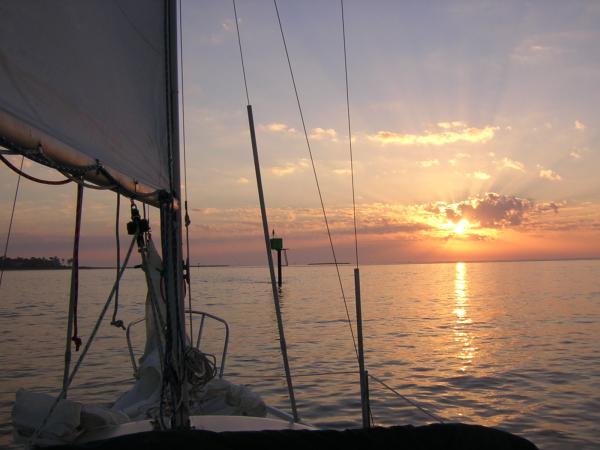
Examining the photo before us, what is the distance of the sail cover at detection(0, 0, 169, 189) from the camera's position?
10.4 ft

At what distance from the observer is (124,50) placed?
14.8 feet

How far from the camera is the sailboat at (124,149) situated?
110 inches

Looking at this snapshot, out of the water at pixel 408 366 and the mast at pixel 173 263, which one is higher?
the mast at pixel 173 263

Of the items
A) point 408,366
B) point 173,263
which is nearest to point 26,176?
point 173,263

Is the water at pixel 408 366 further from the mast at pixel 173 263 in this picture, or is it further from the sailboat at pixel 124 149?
the mast at pixel 173 263

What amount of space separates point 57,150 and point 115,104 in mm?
1050

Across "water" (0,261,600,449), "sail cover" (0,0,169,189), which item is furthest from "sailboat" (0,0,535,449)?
"water" (0,261,600,449)

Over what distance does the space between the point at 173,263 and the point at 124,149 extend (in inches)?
37.0

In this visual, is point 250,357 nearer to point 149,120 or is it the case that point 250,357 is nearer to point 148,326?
point 148,326

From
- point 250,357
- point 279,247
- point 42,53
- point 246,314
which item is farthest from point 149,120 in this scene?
point 279,247

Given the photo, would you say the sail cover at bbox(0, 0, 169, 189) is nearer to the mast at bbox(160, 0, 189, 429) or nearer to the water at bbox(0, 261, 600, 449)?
the mast at bbox(160, 0, 189, 429)

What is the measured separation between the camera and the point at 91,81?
13.1ft

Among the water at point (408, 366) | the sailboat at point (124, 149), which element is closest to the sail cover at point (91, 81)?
the sailboat at point (124, 149)

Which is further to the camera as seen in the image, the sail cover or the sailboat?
the sail cover
